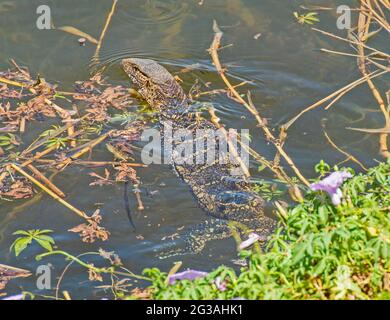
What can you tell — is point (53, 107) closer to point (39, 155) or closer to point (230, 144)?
point (39, 155)

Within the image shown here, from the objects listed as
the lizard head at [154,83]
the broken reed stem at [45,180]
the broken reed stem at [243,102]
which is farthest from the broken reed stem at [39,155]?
the broken reed stem at [243,102]

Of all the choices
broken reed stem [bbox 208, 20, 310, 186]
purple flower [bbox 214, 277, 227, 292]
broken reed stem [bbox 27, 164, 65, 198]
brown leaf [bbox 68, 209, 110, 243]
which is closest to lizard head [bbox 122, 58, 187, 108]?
broken reed stem [bbox 208, 20, 310, 186]

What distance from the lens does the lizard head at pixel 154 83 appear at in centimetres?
666

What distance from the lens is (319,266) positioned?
2961 mm

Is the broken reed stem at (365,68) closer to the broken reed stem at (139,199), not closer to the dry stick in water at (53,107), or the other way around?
the broken reed stem at (139,199)

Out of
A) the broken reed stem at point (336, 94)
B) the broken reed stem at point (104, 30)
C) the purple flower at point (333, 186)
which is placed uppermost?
the broken reed stem at point (104, 30)


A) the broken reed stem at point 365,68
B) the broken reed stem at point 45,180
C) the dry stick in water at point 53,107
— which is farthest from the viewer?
the dry stick in water at point 53,107

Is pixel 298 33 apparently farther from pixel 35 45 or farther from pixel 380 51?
pixel 35 45

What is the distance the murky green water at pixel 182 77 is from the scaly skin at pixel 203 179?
12 centimetres

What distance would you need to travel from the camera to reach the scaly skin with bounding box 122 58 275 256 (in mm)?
5234

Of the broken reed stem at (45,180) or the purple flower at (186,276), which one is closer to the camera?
the purple flower at (186,276)

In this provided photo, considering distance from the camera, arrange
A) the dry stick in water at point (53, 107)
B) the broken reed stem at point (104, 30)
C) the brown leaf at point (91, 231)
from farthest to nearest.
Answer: the broken reed stem at point (104, 30), the dry stick in water at point (53, 107), the brown leaf at point (91, 231)

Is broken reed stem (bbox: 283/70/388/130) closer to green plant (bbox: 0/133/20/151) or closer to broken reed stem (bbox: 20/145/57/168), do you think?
broken reed stem (bbox: 20/145/57/168)

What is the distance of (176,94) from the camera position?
667 cm
